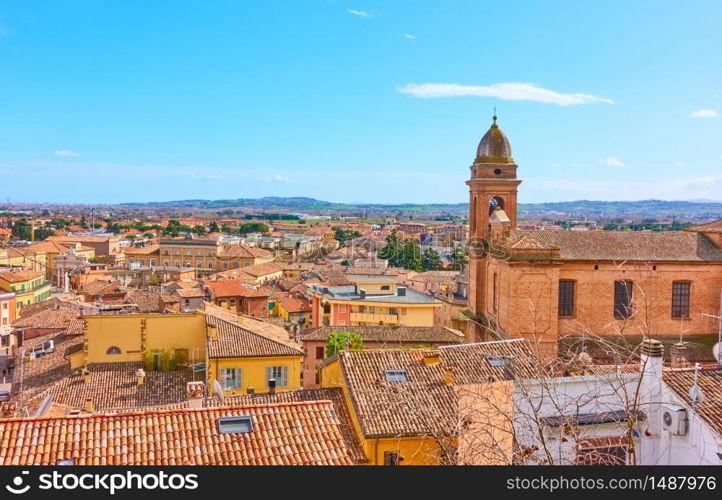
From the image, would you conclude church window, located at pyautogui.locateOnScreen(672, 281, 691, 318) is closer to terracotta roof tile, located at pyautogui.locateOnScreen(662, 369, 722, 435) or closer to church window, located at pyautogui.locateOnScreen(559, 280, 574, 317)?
church window, located at pyautogui.locateOnScreen(559, 280, 574, 317)

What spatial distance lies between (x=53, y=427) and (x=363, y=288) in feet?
107

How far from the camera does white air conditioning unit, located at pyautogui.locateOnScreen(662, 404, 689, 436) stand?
415 inches

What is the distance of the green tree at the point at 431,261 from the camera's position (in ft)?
302

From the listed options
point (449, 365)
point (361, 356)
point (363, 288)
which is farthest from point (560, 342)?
point (363, 288)

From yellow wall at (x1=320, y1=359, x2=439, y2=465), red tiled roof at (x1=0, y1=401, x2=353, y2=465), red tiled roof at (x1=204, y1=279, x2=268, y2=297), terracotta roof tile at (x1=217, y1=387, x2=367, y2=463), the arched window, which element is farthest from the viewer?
red tiled roof at (x1=204, y1=279, x2=268, y2=297)

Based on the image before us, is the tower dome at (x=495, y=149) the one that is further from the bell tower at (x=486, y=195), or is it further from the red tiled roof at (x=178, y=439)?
the red tiled roof at (x=178, y=439)

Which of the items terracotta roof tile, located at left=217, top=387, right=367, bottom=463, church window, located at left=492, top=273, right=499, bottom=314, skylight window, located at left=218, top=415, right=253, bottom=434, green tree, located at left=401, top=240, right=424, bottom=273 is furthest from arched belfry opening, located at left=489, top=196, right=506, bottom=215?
green tree, located at left=401, top=240, right=424, bottom=273

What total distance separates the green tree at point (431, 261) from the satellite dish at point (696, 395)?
7964 centimetres

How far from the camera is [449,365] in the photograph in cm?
1612

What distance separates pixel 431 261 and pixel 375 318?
55.9 metres

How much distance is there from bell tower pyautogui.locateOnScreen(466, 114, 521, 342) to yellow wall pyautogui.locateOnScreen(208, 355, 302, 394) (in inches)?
397
